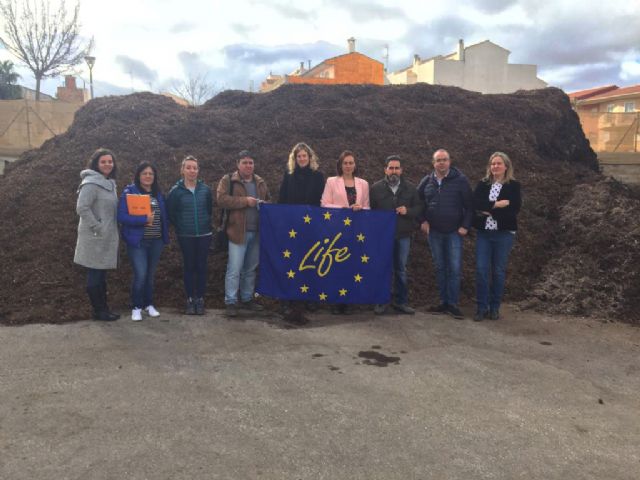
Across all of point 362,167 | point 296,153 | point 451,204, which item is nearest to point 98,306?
point 296,153

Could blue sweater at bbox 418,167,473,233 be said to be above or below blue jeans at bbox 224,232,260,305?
above

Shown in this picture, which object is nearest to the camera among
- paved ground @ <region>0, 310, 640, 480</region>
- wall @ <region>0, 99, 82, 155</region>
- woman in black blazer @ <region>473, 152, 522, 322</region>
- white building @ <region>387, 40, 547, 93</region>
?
paved ground @ <region>0, 310, 640, 480</region>

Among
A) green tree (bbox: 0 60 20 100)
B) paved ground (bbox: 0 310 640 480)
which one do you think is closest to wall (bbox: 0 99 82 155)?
paved ground (bbox: 0 310 640 480)

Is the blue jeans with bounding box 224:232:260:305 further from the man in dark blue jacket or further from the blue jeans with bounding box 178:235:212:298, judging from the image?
the man in dark blue jacket

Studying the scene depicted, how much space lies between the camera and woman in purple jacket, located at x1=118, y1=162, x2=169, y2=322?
5.27 m

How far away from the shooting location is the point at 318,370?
427cm

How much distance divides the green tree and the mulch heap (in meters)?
28.5

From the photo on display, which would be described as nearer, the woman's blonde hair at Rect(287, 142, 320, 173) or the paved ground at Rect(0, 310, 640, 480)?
the paved ground at Rect(0, 310, 640, 480)

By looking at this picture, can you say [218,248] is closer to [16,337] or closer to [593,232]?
[16,337]

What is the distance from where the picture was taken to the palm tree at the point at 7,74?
35938 millimetres

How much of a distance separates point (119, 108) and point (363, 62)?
41.4 metres

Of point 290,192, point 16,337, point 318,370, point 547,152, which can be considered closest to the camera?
point 318,370

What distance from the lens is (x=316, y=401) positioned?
3668 millimetres

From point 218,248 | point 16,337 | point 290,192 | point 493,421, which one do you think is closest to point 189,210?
point 218,248
